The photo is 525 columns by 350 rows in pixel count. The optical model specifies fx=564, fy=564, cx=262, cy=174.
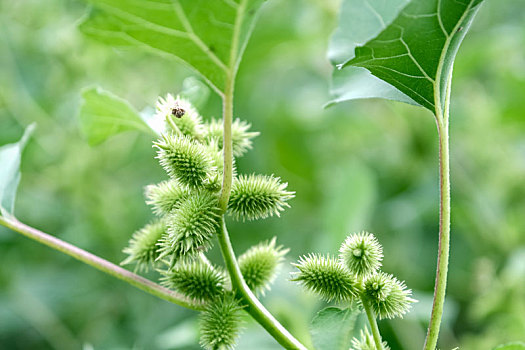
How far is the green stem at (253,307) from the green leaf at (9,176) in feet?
2.41

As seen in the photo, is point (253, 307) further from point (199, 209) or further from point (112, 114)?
point (112, 114)

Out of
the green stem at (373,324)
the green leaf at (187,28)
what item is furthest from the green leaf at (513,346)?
the green leaf at (187,28)

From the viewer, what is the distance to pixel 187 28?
1.23 meters

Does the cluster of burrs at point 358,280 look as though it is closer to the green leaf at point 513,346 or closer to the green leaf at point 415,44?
the green leaf at point 513,346

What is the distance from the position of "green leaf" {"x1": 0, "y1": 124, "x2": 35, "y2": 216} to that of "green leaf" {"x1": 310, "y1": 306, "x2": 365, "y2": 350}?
98cm

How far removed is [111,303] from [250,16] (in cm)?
255

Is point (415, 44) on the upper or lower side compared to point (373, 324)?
upper

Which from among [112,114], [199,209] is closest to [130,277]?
[199,209]

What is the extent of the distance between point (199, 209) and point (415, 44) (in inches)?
24.2

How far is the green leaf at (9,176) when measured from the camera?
1.70 meters

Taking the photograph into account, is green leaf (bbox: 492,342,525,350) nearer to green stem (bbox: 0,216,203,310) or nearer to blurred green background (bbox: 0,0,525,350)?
green stem (bbox: 0,216,203,310)

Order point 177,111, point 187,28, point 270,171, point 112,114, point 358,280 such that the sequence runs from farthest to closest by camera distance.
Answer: point 270,171
point 112,114
point 177,111
point 358,280
point 187,28

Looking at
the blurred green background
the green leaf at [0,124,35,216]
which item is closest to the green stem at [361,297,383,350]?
the green leaf at [0,124,35,216]

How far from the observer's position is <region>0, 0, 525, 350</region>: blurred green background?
10.1ft
